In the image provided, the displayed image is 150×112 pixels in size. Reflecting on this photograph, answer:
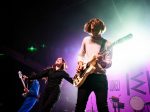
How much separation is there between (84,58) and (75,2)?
6.30m

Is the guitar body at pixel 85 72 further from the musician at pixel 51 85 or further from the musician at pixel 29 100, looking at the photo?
the musician at pixel 29 100

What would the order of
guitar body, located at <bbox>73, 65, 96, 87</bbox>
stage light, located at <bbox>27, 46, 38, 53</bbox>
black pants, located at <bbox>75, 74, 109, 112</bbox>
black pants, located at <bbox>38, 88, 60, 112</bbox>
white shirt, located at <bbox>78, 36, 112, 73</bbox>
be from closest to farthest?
black pants, located at <bbox>75, 74, 109, 112</bbox> < guitar body, located at <bbox>73, 65, 96, 87</bbox> < white shirt, located at <bbox>78, 36, 112, 73</bbox> < black pants, located at <bbox>38, 88, 60, 112</bbox> < stage light, located at <bbox>27, 46, 38, 53</bbox>

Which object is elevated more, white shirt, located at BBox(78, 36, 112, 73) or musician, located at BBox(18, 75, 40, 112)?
white shirt, located at BBox(78, 36, 112, 73)

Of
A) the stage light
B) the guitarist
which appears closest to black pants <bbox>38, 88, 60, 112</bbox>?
the guitarist

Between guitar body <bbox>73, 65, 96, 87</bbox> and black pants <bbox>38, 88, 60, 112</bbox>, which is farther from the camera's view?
black pants <bbox>38, 88, 60, 112</bbox>

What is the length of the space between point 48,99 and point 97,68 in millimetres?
3151

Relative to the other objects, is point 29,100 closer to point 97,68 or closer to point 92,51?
point 92,51

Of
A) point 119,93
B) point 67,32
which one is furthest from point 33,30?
point 119,93

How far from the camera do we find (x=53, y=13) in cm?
991

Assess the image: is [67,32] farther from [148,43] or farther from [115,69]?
[148,43]

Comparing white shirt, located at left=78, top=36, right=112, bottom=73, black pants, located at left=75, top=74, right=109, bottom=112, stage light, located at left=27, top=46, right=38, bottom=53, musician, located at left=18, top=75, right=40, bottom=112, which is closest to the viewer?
black pants, located at left=75, top=74, right=109, bottom=112

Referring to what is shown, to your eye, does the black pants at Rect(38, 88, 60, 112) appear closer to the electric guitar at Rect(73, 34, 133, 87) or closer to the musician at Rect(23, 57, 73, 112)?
the musician at Rect(23, 57, 73, 112)

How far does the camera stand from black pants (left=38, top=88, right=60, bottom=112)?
5.38 meters

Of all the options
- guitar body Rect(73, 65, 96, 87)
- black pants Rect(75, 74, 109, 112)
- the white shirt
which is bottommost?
black pants Rect(75, 74, 109, 112)
